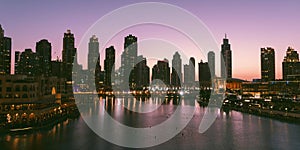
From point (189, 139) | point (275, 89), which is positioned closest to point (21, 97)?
point (189, 139)

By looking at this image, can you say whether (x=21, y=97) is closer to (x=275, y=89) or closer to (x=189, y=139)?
(x=189, y=139)

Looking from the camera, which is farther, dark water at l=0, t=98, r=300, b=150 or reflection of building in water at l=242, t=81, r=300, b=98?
reflection of building in water at l=242, t=81, r=300, b=98

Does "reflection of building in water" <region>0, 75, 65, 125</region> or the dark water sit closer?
the dark water

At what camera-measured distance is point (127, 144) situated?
11656 millimetres

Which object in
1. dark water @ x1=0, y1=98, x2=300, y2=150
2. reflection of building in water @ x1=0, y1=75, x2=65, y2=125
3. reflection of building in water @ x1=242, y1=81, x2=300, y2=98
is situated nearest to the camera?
dark water @ x1=0, y1=98, x2=300, y2=150

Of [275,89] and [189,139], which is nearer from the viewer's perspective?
[189,139]

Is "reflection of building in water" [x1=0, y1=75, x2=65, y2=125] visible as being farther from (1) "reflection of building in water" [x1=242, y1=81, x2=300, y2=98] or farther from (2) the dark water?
(1) "reflection of building in water" [x1=242, y1=81, x2=300, y2=98]

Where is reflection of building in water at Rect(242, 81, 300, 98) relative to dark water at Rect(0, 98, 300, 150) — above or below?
above

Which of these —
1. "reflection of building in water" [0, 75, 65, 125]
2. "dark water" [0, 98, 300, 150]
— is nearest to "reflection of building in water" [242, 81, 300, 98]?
"dark water" [0, 98, 300, 150]

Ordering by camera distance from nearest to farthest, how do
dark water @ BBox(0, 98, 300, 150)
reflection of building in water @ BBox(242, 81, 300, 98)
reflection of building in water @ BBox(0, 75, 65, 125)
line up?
1. dark water @ BBox(0, 98, 300, 150)
2. reflection of building in water @ BBox(0, 75, 65, 125)
3. reflection of building in water @ BBox(242, 81, 300, 98)

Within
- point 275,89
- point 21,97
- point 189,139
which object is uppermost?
point 275,89

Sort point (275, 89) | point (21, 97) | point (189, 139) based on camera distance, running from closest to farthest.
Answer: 1. point (189, 139)
2. point (21, 97)
3. point (275, 89)

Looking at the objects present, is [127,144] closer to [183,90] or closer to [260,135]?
[260,135]

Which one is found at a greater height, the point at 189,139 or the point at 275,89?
the point at 275,89
